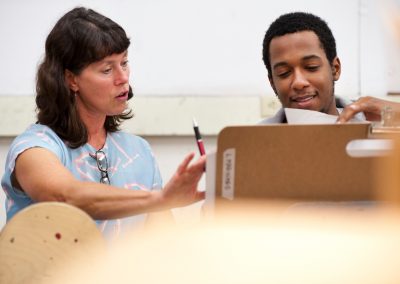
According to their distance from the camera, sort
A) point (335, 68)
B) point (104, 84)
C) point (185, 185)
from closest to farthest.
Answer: point (185, 185) < point (104, 84) < point (335, 68)

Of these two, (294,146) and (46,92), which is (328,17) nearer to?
(46,92)

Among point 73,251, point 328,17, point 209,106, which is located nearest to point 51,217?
point 73,251

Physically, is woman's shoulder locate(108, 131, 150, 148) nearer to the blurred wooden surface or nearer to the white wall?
the blurred wooden surface

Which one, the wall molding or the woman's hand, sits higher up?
the woman's hand

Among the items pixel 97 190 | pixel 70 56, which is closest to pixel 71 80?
pixel 70 56

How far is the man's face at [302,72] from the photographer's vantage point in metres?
1.29

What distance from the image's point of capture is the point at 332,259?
1.78 ft

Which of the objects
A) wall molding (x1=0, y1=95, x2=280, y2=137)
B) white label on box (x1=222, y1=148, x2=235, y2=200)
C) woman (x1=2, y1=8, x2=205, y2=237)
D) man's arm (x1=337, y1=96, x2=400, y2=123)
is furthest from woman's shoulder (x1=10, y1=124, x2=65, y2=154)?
wall molding (x1=0, y1=95, x2=280, y2=137)

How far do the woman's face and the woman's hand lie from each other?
43 cm

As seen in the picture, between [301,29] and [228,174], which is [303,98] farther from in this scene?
[228,174]

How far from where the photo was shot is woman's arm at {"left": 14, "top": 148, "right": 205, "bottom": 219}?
868 millimetres

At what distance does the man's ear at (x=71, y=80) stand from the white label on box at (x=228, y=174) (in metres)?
0.62

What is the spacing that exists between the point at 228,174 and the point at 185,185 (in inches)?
4.7

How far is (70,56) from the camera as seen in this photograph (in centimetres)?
124
